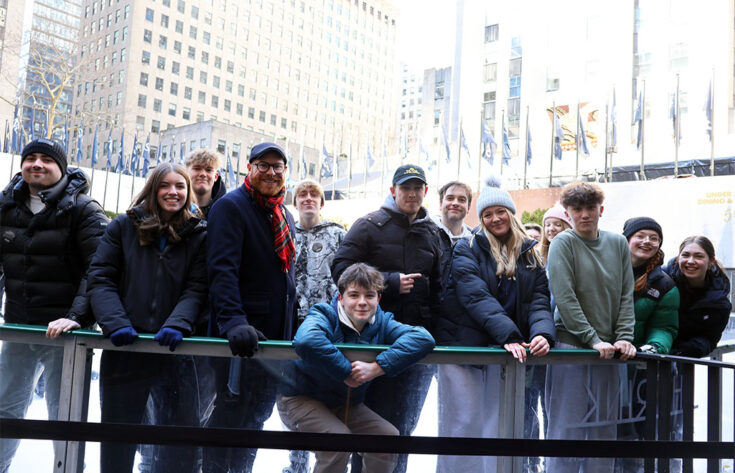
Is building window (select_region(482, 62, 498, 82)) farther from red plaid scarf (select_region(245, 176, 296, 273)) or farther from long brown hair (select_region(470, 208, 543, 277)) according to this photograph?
red plaid scarf (select_region(245, 176, 296, 273))

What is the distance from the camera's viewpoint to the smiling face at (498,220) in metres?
3.77

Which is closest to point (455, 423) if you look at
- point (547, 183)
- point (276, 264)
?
point (276, 264)

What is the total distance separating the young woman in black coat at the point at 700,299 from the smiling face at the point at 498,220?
4.51 ft

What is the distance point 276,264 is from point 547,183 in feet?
104

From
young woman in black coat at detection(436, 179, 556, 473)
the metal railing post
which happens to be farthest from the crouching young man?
the metal railing post

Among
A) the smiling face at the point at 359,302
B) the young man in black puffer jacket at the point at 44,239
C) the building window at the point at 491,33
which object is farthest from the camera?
the building window at the point at 491,33

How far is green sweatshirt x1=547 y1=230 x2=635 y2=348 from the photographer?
359 cm

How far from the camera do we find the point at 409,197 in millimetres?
4012

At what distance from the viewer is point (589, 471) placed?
3.29 metres

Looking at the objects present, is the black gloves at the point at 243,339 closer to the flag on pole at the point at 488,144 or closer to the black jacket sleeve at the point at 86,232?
the black jacket sleeve at the point at 86,232

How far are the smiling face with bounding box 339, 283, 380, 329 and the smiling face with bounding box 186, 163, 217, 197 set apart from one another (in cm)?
170

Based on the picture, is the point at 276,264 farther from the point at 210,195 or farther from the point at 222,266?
the point at 210,195

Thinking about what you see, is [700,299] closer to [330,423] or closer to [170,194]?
[330,423]

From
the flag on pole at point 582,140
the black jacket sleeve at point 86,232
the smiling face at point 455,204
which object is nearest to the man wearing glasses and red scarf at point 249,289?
the black jacket sleeve at point 86,232
